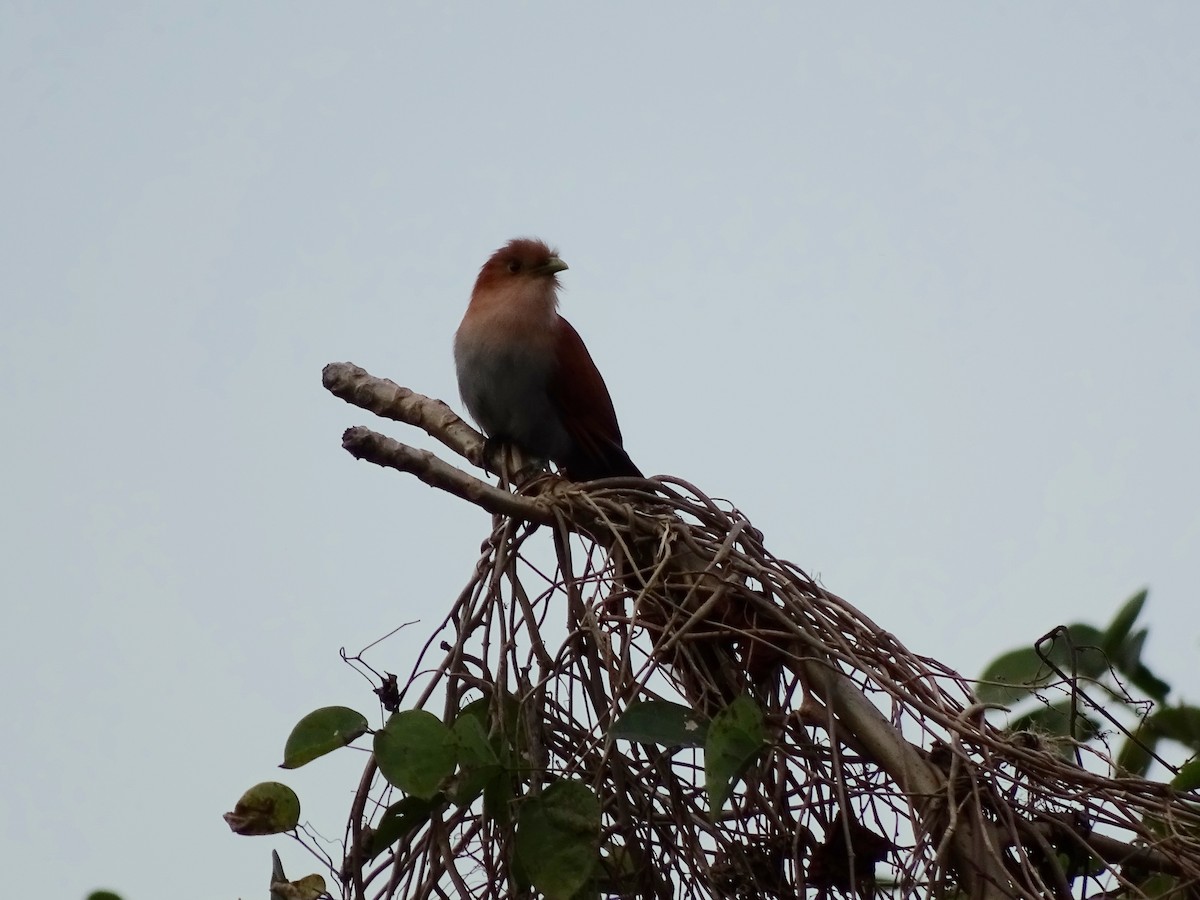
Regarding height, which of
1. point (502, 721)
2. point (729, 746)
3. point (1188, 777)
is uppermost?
point (502, 721)

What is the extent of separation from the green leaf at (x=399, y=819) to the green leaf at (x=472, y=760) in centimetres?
9

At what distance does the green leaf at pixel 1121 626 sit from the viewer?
306cm

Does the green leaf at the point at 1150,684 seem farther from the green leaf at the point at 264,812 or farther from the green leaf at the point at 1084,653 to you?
the green leaf at the point at 264,812

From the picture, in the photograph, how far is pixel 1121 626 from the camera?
3074 millimetres

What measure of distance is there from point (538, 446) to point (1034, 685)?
2.57m

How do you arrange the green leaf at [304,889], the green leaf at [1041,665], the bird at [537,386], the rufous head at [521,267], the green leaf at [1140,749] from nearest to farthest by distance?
1. the green leaf at [304,889]
2. the green leaf at [1041,665]
3. the green leaf at [1140,749]
4. the bird at [537,386]
5. the rufous head at [521,267]

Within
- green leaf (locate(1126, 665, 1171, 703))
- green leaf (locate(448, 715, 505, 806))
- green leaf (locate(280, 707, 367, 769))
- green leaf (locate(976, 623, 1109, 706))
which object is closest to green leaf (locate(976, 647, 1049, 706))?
green leaf (locate(976, 623, 1109, 706))

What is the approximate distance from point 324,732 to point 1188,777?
1.79 metres

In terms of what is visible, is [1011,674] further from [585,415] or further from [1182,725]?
[585,415]

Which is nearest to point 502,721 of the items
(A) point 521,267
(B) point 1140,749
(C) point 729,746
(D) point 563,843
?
(D) point 563,843

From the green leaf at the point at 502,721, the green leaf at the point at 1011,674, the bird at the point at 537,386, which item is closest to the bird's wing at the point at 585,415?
the bird at the point at 537,386

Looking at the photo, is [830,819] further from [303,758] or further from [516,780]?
[303,758]

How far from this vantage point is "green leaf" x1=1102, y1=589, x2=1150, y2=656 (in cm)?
306

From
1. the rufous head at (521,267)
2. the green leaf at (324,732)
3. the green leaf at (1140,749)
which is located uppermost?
the rufous head at (521,267)
